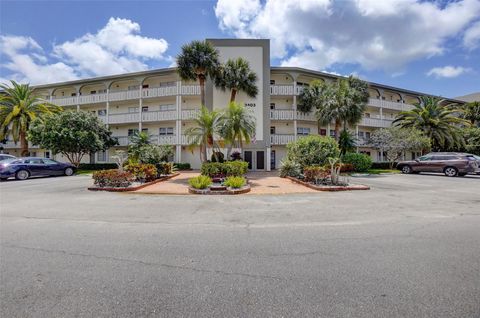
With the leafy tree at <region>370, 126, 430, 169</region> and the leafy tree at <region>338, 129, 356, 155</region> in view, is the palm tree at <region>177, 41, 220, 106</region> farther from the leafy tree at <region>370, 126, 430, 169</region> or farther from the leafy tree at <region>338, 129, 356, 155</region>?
the leafy tree at <region>370, 126, 430, 169</region>

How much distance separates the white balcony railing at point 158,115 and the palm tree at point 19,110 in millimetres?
10146

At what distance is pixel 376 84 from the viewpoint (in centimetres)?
3112

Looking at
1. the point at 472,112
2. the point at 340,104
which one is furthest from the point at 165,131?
the point at 472,112

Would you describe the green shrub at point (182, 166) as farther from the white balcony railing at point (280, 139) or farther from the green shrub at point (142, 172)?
the green shrub at point (142, 172)

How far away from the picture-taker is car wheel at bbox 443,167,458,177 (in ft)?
60.5

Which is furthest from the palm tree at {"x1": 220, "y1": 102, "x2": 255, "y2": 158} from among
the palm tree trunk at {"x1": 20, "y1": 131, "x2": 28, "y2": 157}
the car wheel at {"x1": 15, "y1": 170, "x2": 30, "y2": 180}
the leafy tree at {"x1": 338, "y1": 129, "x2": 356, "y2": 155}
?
the palm tree trunk at {"x1": 20, "y1": 131, "x2": 28, "y2": 157}

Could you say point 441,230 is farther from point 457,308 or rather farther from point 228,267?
point 228,267

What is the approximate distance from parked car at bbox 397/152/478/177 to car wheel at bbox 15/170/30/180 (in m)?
31.4

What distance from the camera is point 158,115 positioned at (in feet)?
89.1

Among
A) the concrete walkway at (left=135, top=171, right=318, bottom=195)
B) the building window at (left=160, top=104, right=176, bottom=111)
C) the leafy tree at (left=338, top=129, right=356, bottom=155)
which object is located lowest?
the concrete walkway at (left=135, top=171, right=318, bottom=195)


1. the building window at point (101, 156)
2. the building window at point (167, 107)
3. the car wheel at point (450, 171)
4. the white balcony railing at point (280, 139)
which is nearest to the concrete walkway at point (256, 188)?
the white balcony railing at point (280, 139)

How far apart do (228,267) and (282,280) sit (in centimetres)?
87

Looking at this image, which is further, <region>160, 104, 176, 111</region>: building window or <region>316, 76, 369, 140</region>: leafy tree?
<region>160, 104, 176, 111</region>: building window

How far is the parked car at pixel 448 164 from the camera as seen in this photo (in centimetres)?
1795
